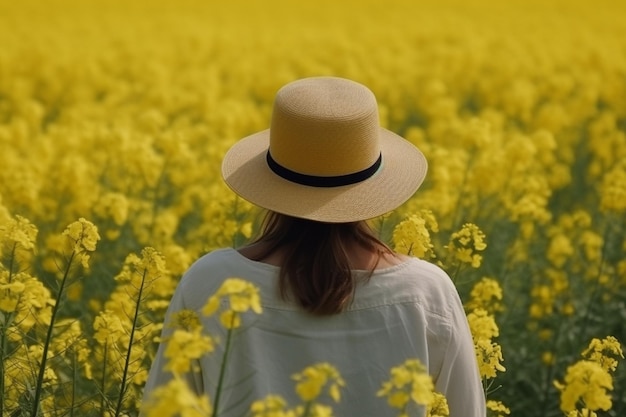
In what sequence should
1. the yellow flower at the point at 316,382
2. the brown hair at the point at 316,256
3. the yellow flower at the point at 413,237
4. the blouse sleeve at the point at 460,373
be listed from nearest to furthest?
the yellow flower at the point at 316,382 → the brown hair at the point at 316,256 → the blouse sleeve at the point at 460,373 → the yellow flower at the point at 413,237

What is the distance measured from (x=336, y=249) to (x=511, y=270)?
3026mm

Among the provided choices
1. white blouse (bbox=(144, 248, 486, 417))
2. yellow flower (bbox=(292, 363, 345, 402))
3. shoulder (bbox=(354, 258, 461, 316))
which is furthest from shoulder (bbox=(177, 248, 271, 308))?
yellow flower (bbox=(292, 363, 345, 402))

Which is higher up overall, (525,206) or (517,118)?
(525,206)

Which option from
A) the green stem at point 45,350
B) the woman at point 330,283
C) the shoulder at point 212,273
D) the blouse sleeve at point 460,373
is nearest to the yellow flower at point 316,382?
the woman at point 330,283

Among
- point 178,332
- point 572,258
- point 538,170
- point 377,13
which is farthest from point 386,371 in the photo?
Answer: point 377,13

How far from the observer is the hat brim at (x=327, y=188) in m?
2.51

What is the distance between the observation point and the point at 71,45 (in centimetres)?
1261

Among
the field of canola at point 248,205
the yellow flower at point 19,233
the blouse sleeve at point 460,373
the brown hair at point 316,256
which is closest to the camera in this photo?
the brown hair at point 316,256

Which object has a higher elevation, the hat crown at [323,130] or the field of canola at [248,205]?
the hat crown at [323,130]

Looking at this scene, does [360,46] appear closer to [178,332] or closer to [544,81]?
[544,81]

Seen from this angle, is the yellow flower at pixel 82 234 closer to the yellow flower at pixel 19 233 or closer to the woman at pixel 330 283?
the yellow flower at pixel 19 233

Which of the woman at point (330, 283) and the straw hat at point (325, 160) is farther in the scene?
the straw hat at point (325, 160)

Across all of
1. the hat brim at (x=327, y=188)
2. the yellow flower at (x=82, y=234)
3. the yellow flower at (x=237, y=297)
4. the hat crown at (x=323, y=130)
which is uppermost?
the hat crown at (x=323, y=130)

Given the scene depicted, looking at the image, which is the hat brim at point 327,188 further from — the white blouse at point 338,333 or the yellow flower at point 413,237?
the yellow flower at point 413,237
